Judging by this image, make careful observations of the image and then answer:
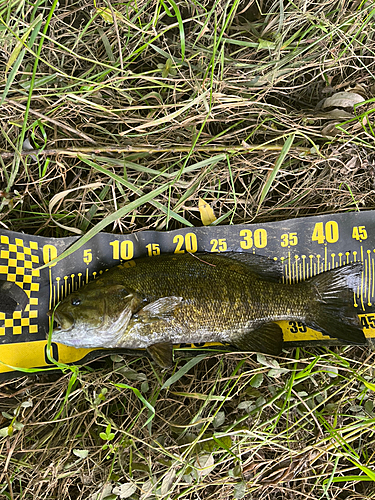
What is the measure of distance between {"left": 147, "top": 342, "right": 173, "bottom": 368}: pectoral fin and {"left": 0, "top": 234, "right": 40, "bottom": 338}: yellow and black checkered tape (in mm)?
931

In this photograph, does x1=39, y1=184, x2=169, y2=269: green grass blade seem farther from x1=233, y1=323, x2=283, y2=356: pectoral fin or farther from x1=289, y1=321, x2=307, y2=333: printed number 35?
x1=289, y1=321, x2=307, y2=333: printed number 35

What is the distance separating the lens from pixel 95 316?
2.40 meters

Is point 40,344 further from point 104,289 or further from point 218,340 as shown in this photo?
point 218,340

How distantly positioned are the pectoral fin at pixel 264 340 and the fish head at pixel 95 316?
0.84 m

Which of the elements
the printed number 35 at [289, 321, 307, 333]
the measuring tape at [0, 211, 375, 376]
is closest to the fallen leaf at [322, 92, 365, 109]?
the measuring tape at [0, 211, 375, 376]

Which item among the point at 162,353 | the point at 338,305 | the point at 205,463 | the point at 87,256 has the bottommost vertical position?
the point at 205,463

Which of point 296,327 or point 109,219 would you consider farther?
point 296,327

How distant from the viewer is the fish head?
2396mm

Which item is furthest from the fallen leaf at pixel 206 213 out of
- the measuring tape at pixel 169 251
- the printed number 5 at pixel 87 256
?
the printed number 5 at pixel 87 256

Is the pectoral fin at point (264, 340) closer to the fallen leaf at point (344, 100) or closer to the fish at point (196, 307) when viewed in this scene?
the fish at point (196, 307)

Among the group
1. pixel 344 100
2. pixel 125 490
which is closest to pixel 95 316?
pixel 125 490

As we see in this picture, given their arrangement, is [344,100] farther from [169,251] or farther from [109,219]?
[109,219]

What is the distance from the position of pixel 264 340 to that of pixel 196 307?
22.7 inches

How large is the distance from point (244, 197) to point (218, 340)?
1195 mm
